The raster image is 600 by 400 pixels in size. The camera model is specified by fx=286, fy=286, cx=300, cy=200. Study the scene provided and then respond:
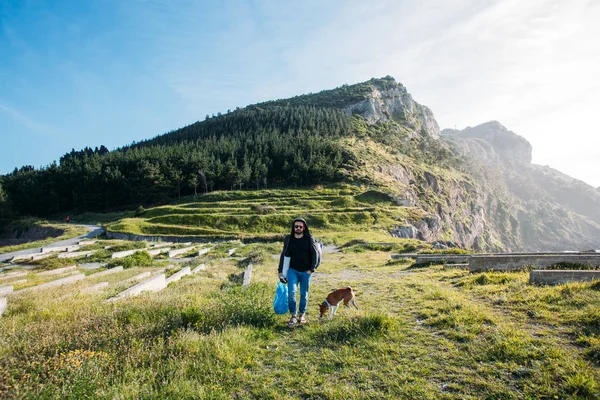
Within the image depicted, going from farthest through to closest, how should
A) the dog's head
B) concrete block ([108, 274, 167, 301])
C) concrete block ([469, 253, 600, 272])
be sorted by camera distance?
concrete block ([469, 253, 600, 272]) < concrete block ([108, 274, 167, 301]) < the dog's head

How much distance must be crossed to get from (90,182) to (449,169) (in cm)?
15221

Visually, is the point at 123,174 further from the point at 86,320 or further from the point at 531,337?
the point at 531,337

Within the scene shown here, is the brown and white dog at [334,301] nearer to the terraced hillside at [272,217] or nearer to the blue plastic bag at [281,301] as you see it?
the blue plastic bag at [281,301]

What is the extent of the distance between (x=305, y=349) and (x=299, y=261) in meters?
2.12

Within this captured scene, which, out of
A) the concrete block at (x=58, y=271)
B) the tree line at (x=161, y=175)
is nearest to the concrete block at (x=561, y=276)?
the concrete block at (x=58, y=271)

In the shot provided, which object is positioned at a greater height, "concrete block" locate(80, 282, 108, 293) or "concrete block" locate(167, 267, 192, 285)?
"concrete block" locate(80, 282, 108, 293)

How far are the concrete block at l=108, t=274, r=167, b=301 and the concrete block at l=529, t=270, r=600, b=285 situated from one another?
1353cm

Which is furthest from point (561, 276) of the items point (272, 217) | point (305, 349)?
point (272, 217)

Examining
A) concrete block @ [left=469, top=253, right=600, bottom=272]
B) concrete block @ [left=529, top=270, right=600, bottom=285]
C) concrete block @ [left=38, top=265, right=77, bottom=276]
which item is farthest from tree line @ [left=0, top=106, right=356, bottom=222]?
concrete block @ [left=529, top=270, right=600, bottom=285]

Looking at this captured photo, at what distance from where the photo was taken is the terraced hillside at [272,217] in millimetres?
51500

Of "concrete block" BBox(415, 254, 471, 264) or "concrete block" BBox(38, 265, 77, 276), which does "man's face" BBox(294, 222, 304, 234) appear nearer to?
"concrete block" BBox(415, 254, 471, 264)

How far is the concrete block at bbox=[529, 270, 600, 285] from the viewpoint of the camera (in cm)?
839

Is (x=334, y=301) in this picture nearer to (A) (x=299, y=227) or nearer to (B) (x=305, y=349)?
(B) (x=305, y=349)

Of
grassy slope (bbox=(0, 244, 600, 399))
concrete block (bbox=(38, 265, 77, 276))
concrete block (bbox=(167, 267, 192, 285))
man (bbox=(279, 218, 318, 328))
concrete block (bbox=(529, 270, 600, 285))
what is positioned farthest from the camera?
concrete block (bbox=(38, 265, 77, 276))
